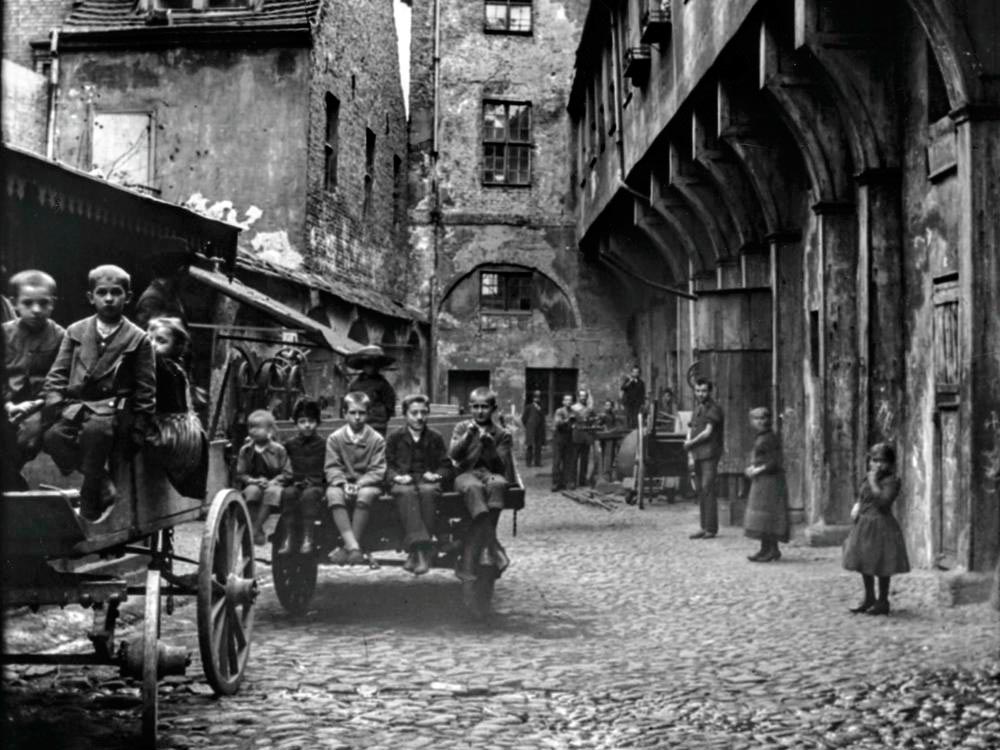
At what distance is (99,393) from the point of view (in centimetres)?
466

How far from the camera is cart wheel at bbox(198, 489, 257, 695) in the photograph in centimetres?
507

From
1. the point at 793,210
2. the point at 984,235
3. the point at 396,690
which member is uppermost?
the point at 793,210

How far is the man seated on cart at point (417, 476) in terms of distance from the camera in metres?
7.75

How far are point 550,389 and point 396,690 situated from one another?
959 inches

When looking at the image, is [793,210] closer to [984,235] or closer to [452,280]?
[984,235]

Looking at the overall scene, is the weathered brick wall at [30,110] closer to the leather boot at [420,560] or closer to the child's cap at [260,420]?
the child's cap at [260,420]

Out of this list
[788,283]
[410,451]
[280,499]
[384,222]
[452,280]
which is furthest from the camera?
[452,280]

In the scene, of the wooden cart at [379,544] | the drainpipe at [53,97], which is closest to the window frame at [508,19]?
the drainpipe at [53,97]

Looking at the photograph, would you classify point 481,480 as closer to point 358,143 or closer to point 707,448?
point 707,448

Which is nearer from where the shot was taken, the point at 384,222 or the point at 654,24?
the point at 654,24

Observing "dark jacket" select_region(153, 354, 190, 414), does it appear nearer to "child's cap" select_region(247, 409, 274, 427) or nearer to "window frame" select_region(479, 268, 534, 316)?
"child's cap" select_region(247, 409, 274, 427)

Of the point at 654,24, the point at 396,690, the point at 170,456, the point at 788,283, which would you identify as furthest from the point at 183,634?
the point at 654,24

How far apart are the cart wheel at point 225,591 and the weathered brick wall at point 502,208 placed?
934 inches

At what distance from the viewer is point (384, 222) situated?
87.8 ft
